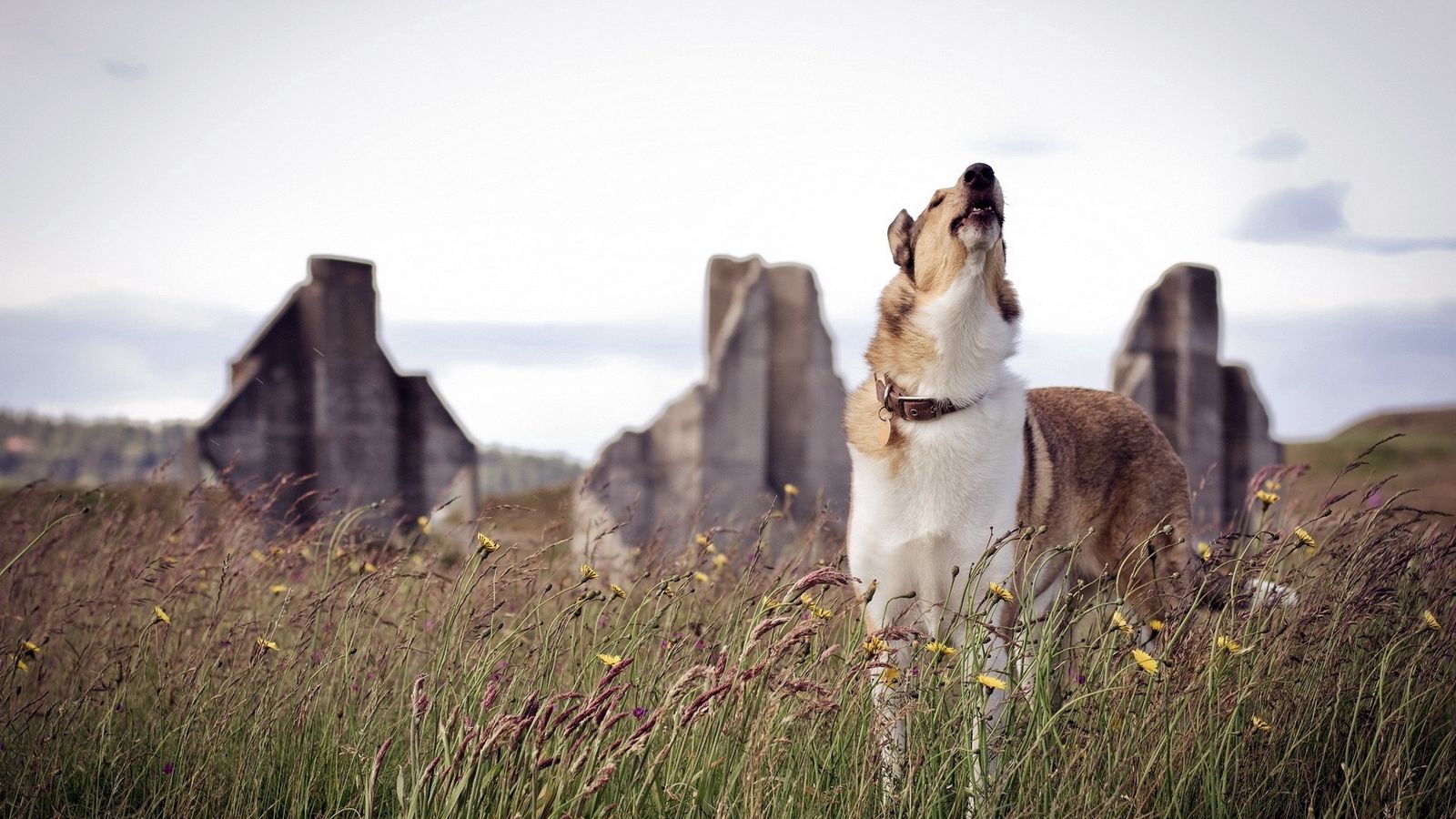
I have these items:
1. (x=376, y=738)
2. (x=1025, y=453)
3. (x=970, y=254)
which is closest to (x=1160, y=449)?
(x=1025, y=453)

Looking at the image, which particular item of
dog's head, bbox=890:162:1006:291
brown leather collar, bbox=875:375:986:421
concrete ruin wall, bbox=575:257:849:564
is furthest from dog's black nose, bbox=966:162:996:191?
concrete ruin wall, bbox=575:257:849:564

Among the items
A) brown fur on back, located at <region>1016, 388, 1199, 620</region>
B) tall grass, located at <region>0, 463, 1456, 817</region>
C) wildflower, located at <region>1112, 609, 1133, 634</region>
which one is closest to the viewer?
tall grass, located at <region>0, 463, 1456, 817</region>

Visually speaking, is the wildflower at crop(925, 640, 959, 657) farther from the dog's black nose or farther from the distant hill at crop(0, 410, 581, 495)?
the distant hill at crop(0, 410, 581, 495)

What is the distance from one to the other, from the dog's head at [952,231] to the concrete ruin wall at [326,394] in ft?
22.3

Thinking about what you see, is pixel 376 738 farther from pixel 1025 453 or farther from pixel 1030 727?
pixel 1025 453

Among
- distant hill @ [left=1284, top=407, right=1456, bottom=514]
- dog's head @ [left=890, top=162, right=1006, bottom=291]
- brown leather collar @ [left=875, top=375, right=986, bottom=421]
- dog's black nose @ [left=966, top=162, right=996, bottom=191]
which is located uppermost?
dog's black nose @ [left=966, top=162, right=996, bottom=191]

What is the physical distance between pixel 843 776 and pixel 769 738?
0.57 meters

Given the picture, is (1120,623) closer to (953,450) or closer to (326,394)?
(953,450)

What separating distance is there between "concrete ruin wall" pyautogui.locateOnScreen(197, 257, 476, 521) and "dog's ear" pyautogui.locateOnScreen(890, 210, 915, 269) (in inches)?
265

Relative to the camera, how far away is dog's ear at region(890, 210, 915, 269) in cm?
443

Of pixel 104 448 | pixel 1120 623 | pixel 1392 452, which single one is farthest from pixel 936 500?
pixel 1392 452

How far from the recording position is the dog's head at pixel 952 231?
13.3ft

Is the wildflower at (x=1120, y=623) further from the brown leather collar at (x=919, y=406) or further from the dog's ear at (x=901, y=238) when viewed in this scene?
the dog's ear at (x=901, y=238)

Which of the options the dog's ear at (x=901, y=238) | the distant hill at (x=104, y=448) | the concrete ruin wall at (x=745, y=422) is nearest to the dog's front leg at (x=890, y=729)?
the dog's ear at (x=901, y=238)
